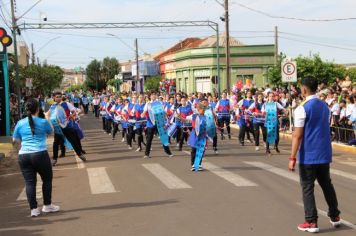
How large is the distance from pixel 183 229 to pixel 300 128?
6.33 ft

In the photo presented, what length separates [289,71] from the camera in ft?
69.2

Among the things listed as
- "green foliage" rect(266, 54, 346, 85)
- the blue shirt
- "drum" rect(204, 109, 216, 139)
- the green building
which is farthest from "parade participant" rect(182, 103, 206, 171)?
the green building

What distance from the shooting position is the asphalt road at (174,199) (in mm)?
7180

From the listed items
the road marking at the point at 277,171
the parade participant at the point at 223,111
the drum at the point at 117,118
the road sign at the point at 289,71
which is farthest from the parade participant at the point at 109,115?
the road marking at the point at 277,171

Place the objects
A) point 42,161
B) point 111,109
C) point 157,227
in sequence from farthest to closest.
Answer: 1. point 111,109
2. point 42,161
3. point 157,227

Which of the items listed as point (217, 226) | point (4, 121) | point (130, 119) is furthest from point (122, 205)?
point (4, 121)

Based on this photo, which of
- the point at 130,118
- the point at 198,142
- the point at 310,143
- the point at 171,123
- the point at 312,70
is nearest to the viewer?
the point at 310,143

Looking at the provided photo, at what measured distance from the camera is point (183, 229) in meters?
6.98

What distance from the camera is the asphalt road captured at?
23.6 ft

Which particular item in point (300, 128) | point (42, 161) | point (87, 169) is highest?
point (300, 128)

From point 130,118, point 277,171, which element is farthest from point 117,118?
point 277,171

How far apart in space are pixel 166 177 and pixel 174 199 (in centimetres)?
249

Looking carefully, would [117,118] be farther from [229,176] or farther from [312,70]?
[312,70]

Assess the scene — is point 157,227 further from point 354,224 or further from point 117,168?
point 117,168
